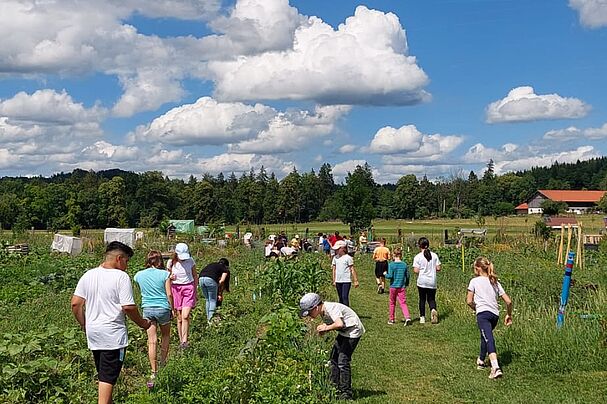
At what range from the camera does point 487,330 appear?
925 centimetres

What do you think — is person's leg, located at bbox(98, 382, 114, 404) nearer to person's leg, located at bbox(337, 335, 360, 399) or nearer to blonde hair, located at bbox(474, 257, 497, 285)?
person's leg, located at bbox(337, 335, 360, 399)

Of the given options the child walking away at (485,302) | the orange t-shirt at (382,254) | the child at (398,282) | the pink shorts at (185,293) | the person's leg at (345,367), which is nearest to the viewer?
the person's leg at (345,367)

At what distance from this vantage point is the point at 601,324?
→ 30.9ft

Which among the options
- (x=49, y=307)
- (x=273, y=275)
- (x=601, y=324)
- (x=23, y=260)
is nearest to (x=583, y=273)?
(x=273, y=275)

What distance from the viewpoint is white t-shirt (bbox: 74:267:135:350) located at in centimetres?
665

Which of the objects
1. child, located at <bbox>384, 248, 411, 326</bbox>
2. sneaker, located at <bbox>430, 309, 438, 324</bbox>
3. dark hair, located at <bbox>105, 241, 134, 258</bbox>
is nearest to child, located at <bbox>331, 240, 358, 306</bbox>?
child, located at <bbox>384, 248, 411, 326</bbox>

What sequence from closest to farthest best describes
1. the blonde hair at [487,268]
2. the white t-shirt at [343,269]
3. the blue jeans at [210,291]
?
the blonde hair at [487,268], the blue jeans at [210,291], the white t-shirt at [343,269]

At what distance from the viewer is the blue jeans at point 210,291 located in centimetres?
1205

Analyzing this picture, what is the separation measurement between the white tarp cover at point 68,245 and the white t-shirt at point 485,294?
1204 inches

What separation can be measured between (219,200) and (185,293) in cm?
8990

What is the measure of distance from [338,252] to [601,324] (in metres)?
5.59

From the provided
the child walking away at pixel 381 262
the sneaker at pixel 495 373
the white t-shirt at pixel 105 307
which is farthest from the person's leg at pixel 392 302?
the white t-shirt at pixel 105 307

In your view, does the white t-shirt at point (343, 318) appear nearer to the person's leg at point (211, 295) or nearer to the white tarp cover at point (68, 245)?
the person's leg at point (211, 295)

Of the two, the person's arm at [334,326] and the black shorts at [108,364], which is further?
the person's arm at [334,326]
